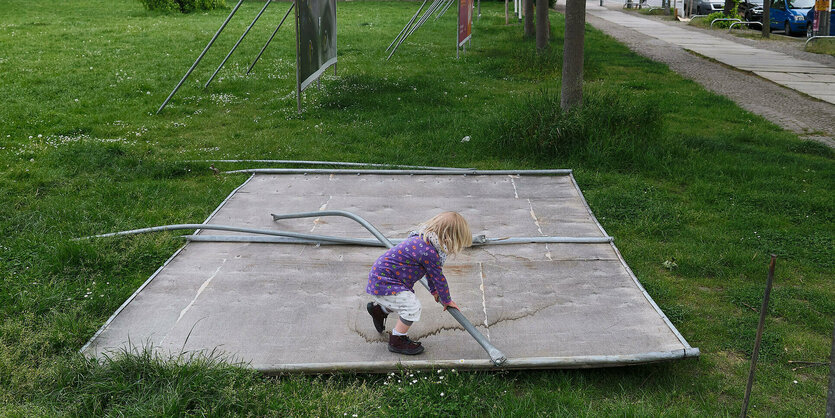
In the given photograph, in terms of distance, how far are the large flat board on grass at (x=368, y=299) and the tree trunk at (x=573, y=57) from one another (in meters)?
2.72

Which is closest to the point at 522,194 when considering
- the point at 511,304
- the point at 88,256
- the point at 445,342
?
the point at 511,304

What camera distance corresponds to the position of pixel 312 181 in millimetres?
7152

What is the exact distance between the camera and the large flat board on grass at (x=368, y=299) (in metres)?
3.87

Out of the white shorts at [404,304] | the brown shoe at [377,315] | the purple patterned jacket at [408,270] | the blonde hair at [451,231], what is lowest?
the brown shoe at [377,315]

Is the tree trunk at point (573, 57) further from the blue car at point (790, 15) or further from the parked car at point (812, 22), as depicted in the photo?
the blue car at point (790, 15)

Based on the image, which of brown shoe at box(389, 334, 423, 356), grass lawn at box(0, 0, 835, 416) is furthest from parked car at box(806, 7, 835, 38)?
brown shoe at box(389, 334, 423, 356)

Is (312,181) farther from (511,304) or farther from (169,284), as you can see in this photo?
(511,304)

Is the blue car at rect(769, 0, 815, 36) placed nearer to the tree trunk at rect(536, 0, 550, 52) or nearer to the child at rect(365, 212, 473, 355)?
the tree trunk at rect(536, 0, 550, 52)

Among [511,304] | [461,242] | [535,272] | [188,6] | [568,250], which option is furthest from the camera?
[188,6]

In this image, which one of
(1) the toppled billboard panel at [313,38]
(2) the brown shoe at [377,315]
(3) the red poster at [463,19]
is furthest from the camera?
(3) the red poster at [463,19]

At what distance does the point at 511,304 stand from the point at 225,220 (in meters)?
2.76

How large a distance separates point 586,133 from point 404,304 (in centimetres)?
480

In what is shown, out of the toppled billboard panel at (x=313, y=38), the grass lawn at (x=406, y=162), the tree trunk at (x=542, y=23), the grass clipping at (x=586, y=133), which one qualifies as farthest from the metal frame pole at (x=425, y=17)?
the grass clipping at (x=586, y=133)

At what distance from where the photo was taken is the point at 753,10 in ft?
91.9
